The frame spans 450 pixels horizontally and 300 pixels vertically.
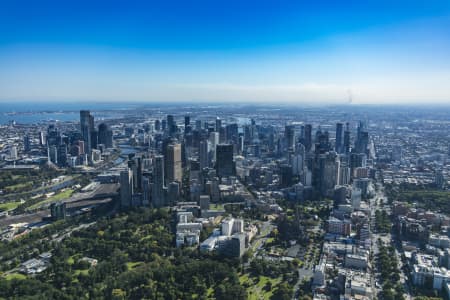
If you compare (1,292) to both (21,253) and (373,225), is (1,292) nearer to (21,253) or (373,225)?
(21,253)

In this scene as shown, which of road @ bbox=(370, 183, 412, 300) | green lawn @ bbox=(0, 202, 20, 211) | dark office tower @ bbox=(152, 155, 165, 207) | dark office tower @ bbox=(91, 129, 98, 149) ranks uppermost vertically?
dark office tower @ bbox=(91, 129, 98, 149)

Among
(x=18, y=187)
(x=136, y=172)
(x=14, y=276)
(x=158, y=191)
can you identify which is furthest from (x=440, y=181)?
(x=18, y=187)

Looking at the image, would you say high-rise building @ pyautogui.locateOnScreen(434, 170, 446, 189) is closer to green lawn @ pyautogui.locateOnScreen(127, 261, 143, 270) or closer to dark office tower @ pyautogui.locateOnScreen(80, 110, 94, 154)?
green lawn @ pyautogui.locateOnScreen(127, 261, 143, 270)

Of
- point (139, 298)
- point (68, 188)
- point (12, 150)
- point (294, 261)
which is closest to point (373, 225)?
point (294, 261)

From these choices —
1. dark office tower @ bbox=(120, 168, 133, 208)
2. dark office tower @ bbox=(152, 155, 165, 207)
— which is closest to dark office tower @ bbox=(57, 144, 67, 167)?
dark office tower @ bbox=(120, 168, 133, 208)

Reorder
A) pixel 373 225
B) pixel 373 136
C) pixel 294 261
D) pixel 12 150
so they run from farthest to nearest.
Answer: pixel 373 136 → pixel 12 150 → pixel 373 225 → pixel 294 261

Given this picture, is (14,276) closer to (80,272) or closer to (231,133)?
(80,272)
